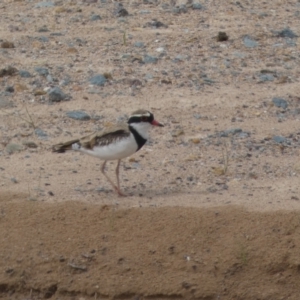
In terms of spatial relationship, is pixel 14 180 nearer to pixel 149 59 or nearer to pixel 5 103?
pixel 5 103

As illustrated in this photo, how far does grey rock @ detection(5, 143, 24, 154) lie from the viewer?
8391 mm

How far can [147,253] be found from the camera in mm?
6930

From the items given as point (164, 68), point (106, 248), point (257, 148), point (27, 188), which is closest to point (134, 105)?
point (164, 68)

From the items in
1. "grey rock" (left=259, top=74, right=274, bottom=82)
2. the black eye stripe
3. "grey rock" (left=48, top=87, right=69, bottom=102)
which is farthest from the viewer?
"grey rock" (left=259, top=74, right=274, bottom=82)

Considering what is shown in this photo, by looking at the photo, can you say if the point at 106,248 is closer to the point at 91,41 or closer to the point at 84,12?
the point at 91,41

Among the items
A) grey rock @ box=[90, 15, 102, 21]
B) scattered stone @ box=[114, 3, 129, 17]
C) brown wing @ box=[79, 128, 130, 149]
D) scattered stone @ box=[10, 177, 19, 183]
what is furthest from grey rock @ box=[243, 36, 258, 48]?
scattered stone @ box=[10, 177, 19, 183]

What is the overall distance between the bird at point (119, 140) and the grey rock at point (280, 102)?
2369mm

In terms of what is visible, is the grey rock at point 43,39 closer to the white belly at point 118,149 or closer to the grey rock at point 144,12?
the grey rock at point 144,12

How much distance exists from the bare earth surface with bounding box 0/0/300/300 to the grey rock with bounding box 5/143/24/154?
24 millimetres

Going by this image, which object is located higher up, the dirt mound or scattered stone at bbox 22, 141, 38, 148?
scattered stone at bbox 22, 141, 38, 148

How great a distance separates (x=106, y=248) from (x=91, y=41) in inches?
170

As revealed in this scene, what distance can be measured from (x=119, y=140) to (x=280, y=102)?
281cm

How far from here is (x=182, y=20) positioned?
11.3 meters

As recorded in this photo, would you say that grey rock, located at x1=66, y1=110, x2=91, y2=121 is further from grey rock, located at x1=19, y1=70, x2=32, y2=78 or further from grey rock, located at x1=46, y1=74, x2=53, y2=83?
grey rock, located at x1=19, y1=70, x2=32, y2=78
